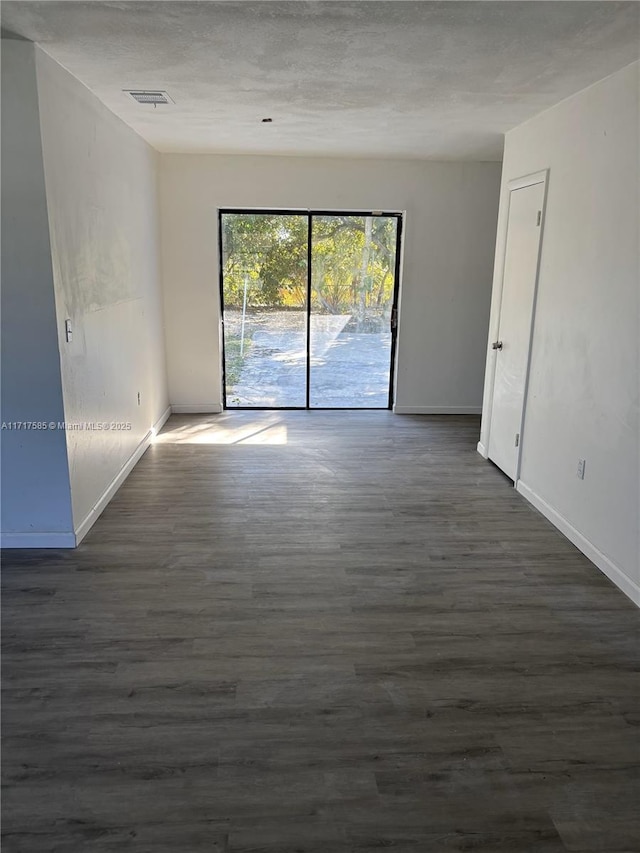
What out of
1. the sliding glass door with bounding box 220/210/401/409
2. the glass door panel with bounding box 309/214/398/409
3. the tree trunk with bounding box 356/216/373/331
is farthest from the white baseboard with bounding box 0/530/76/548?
the tree trunk with bounding box 356/216/373/331

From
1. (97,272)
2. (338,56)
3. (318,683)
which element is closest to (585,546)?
(318,683)

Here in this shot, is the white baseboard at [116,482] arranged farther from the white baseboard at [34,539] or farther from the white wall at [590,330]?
the white wall at [590,330]

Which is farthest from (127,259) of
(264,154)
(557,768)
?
(557,768)

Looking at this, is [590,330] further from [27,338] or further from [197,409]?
[197,409]

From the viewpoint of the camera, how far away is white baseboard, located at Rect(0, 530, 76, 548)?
10.9ft

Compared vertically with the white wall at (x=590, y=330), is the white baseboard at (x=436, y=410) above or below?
below

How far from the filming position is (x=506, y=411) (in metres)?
4.51

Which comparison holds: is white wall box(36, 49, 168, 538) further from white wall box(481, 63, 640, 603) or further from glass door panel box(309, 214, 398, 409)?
white wall box(481, 63, 640, 603)

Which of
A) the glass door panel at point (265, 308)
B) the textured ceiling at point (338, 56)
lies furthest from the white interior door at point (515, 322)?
the glass door panel at point (265, 308)

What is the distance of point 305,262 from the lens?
6.08 metres

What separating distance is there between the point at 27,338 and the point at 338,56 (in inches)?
80.7

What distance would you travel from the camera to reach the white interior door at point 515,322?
4.05m

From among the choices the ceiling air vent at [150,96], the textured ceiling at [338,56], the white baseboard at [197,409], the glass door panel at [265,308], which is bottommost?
the white baseboard at [197,409]

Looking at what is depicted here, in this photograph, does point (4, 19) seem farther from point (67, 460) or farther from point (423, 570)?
point (423, 570)
